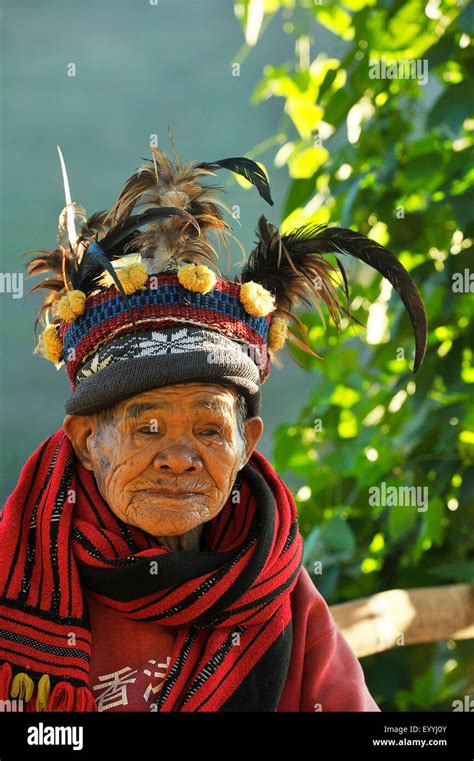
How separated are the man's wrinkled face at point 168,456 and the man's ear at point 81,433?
0.04 meters

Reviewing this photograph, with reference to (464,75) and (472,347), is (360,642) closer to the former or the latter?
(472,347)

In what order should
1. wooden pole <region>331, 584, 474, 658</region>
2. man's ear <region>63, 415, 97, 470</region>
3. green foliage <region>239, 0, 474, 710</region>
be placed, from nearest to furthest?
1. man's ear <region>63, 415, 97, 470</region>
2. wooden pole <region>331, 584, 474, 658</region>
3. green foliage <region>239, 0, 474, 710</region>

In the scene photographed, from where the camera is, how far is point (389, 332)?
260cm

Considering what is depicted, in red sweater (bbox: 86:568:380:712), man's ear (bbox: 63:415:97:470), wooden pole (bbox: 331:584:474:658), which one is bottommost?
red sweater (bbox: 86:568:380:712)

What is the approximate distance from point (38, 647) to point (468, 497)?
129 cm

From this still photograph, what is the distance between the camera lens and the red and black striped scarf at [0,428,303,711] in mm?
1218

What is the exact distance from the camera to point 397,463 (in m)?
2.41

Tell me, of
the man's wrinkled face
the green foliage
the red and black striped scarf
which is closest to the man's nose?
the man's wrinkled face

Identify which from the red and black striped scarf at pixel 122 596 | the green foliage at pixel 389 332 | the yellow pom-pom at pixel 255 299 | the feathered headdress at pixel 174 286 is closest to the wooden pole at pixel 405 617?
the green foliage at pixel 389 332

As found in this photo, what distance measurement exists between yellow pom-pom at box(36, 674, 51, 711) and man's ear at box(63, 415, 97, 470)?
28 centimetres

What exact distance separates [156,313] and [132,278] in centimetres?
5

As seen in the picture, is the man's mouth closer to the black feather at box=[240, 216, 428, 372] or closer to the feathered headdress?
the feathered headdress

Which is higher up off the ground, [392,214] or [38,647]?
[392,214]
